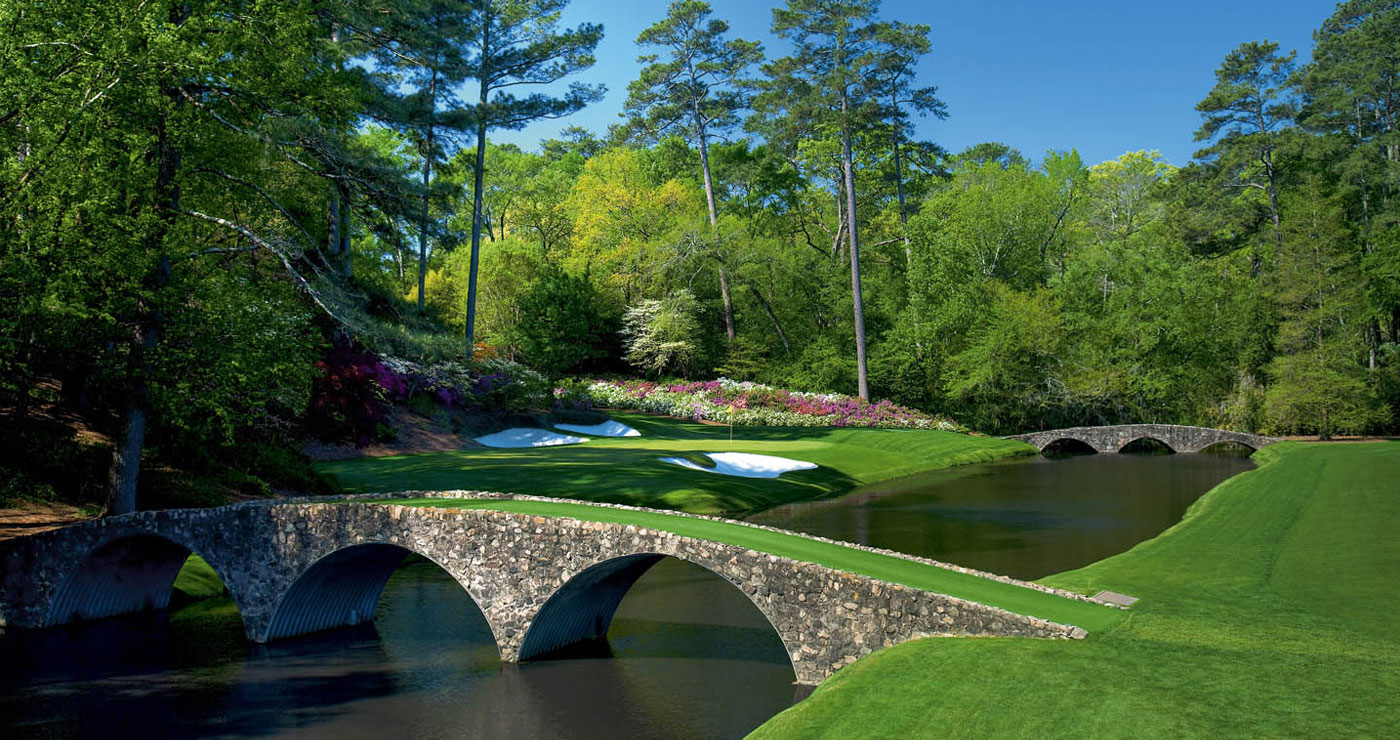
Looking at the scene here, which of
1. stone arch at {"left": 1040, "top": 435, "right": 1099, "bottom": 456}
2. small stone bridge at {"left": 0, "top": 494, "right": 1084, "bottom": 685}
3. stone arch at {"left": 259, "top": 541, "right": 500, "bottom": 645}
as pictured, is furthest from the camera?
stone arch at {"left": 1040, "top": 435, "right": 1099, "bottom": 456}

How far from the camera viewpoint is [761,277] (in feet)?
182

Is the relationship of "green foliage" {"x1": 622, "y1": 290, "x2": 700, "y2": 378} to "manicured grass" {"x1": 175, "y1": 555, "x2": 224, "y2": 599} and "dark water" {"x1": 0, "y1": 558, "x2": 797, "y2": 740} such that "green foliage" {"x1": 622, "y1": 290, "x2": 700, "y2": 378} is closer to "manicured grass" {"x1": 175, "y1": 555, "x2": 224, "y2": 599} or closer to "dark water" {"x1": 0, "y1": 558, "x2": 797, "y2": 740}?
"manicured grass" {"x1": 175, "y1": 555, "x2": 224, "y2": 599}

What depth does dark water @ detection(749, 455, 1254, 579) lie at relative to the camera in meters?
21.3

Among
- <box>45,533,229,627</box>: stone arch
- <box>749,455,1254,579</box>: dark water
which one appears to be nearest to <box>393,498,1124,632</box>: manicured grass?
<box>45,533,229,627</box>: stone arch

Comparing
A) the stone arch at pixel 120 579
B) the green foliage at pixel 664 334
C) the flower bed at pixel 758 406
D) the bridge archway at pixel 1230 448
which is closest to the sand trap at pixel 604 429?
the flower bed at pixel 758 406

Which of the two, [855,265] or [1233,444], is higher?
[855,265]

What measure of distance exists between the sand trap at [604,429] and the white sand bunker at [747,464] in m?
8.45

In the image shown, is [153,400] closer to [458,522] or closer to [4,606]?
[4,606]

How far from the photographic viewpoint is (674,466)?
29000 millimetres

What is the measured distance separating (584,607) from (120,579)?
9.11 m

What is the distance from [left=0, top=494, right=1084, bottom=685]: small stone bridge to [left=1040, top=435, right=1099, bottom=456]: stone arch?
1486 inches

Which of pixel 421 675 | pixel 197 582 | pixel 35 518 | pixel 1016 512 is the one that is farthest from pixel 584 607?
pixel 1016 512

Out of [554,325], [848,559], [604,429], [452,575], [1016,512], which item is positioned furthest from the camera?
[554,325]

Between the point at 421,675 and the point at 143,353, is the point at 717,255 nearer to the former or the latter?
the point at 143,353
